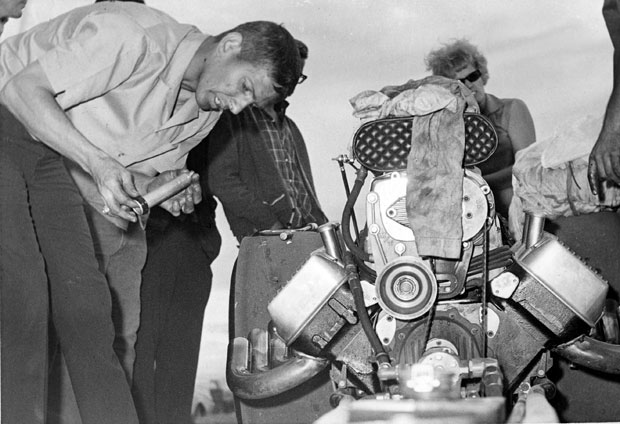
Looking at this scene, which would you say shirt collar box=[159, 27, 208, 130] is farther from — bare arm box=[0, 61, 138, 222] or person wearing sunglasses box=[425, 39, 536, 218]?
person wearing sunglasses box=[425, 39, 536, 218]

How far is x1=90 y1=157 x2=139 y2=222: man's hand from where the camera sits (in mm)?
2150

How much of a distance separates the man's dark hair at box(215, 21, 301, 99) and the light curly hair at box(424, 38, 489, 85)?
359 millimetres

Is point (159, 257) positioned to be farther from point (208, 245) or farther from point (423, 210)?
point (423, 210)

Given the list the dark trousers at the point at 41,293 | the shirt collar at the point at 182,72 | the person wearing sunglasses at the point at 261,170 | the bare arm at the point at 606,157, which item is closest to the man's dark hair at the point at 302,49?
the person wearing sunglasses at the point at 261,170

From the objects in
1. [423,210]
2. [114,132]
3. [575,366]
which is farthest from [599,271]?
[114,132]

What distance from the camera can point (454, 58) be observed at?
8.24ft

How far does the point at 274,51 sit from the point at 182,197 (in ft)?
1.48

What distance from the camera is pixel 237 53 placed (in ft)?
7.88

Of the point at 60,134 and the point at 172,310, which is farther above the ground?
the point at 60,134

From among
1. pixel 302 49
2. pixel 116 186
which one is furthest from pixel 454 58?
pixel 116 186

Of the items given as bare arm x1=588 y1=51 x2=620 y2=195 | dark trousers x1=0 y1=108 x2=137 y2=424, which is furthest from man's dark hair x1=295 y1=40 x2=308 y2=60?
bare arm x1=588 y1=51 x2=620 y2=195

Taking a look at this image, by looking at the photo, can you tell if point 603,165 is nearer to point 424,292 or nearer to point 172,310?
point 424,292

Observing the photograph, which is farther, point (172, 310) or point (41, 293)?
point (172, 310)

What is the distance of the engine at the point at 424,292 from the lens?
6.50ft
